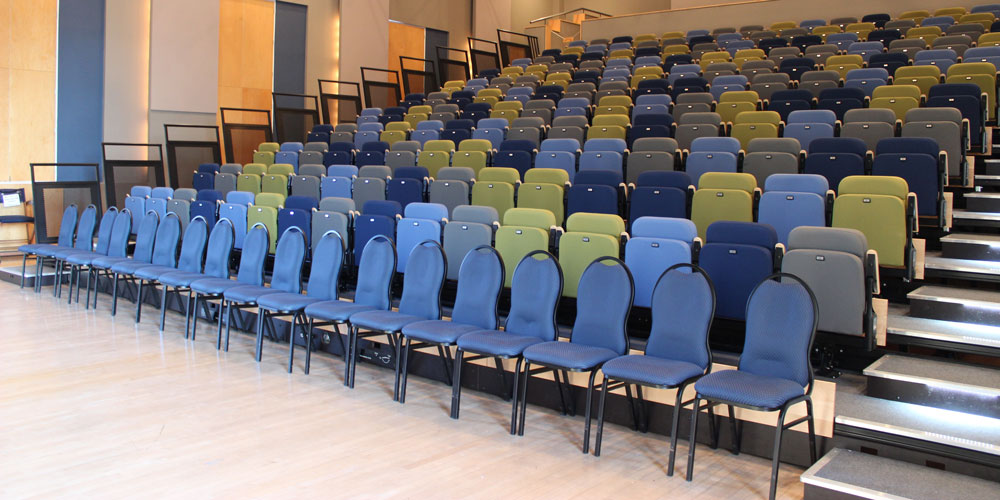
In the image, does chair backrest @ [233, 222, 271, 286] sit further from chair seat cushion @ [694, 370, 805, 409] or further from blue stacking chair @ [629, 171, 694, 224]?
chair seat cushion @ [694, 370, 805, 409]

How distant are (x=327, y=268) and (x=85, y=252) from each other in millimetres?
3740

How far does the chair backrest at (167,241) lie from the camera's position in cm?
694

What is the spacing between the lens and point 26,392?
4.49 metres

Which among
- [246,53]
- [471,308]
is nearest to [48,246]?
[471,308]

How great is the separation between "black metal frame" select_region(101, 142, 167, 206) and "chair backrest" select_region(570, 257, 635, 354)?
8555 millimetres

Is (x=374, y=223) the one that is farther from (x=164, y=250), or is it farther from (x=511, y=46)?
(x=511, y=46)

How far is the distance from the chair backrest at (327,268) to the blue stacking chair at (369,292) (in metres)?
0.13

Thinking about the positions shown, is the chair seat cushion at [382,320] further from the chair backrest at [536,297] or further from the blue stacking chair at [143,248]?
the blue stacking chair at [143,248]

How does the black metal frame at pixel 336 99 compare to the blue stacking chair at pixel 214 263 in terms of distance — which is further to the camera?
the black metal frame at pixel 336 99

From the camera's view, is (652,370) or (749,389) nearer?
(749,389)

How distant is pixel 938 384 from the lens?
3455 mm

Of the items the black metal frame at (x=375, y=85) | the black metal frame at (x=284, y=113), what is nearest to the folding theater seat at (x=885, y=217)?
the black metal frame at (x=284, y=113)

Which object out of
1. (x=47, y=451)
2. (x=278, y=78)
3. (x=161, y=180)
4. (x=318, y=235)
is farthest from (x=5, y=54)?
(x=47, y=451)

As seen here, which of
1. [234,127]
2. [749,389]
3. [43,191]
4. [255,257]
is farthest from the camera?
[234,127]
